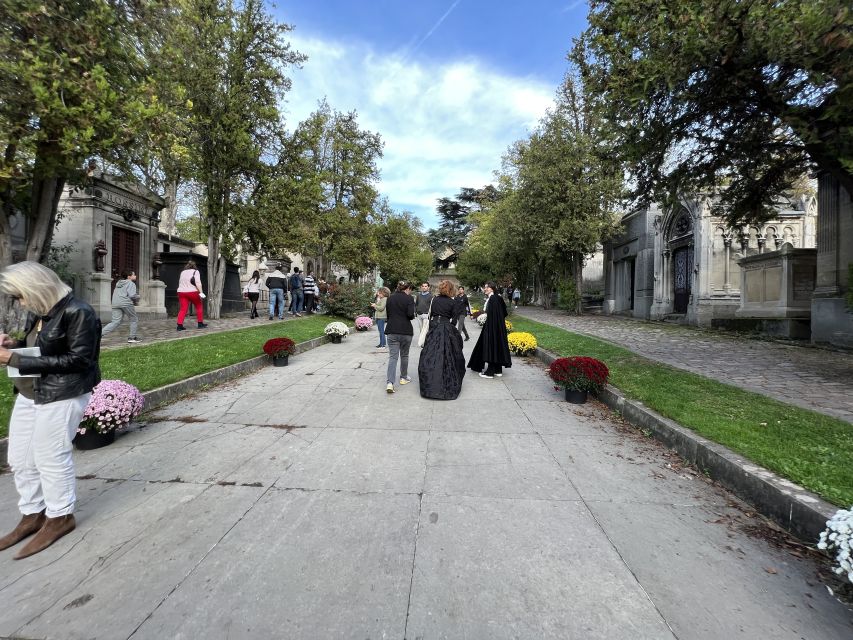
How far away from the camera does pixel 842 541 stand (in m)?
2.16

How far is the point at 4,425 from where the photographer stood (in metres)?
4.57

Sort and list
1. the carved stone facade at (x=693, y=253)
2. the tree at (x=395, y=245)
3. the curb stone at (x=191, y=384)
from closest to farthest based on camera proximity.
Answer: the curb stone at (x=191, y=384) < the carved stone facade at (x=693, y=253) < the tree at (x=395, y=245)

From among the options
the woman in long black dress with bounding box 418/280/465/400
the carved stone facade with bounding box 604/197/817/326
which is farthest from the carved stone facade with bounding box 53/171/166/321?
the carved stone facade with bounding box 604/197/817/326

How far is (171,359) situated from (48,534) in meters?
5.89

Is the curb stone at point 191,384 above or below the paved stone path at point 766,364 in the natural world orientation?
below

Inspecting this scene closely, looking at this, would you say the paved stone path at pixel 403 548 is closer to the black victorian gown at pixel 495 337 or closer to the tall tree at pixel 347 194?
the black victorian gown at pixel 495 337

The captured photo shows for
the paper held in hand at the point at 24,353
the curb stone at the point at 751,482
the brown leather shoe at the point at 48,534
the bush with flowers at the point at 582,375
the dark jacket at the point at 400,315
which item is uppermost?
the dark jacket at the point at 400,315

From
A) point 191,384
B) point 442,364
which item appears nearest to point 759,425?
point 442,364

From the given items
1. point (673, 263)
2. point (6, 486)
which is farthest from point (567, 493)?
point (673, 263)

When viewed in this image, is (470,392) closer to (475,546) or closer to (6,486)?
(475,546)

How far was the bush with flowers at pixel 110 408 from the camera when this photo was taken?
4.53m

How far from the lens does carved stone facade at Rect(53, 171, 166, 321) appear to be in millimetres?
15367

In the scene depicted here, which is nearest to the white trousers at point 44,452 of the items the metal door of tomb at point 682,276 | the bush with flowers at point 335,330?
the bush with flowers at point 335,330

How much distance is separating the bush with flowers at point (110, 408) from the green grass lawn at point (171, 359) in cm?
81
